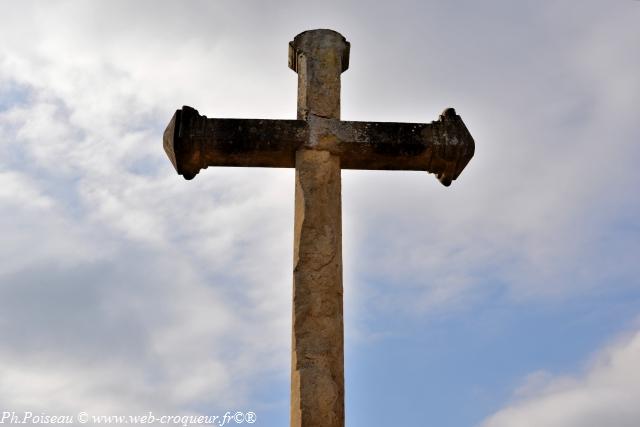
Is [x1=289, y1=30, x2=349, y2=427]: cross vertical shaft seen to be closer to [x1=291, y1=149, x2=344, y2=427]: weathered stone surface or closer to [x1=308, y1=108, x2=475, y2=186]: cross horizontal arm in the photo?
[x1=291, y1=149, x2=344, y2=427]: weathered stone surface

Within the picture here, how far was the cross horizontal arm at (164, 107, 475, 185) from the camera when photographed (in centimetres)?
592

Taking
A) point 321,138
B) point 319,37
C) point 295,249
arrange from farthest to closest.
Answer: point 319,37, point 321,138, point 295,249

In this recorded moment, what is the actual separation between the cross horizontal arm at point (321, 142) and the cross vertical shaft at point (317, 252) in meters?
0.10

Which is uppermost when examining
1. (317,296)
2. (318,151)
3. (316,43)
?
(316,43)

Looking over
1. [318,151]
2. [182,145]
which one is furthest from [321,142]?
[182,145]

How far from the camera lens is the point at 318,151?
19.4 ft

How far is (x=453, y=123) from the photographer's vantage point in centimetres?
617

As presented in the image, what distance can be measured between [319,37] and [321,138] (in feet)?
2.98

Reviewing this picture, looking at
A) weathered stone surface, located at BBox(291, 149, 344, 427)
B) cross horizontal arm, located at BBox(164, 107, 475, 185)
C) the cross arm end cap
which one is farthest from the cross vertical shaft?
the cross arm end cap

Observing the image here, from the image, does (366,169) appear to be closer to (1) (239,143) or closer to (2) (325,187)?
(2) (325,187)

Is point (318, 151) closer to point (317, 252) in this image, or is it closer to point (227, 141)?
point (227, 141)

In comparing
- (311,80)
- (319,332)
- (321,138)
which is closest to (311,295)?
(319,332)

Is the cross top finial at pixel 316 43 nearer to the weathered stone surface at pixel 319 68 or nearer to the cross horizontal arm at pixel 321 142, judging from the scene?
the weathered stone surface at pixel 319 68

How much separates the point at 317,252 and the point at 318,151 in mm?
835
